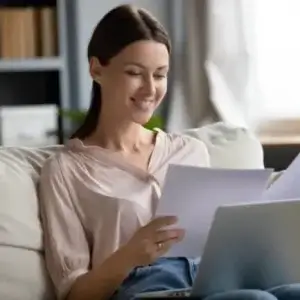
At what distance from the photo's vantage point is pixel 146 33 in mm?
1732

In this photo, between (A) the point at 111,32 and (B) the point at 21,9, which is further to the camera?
(B) the point at 21,9

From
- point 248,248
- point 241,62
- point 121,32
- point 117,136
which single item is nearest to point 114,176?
point 117,136

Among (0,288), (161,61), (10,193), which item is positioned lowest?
(0,288)

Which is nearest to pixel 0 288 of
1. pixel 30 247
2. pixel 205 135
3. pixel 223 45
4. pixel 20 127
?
pixel 30 247

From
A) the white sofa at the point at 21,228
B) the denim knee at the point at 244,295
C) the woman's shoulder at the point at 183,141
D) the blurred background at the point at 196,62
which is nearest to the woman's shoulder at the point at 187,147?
the woman's shoulder at the point at 183,141

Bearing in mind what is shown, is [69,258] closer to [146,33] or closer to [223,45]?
[146,33]

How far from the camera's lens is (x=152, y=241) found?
4.92 feet

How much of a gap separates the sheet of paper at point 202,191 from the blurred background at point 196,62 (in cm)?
160

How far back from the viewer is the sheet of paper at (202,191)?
4.97ft

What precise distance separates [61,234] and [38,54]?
5.75 feet

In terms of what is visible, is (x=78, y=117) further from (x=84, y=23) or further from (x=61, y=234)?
(x=61, y=234)

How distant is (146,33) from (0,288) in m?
0.60

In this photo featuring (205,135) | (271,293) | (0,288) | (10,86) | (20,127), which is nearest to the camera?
(271,293)

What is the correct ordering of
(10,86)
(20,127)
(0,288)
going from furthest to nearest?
(10,86) → (20,127) → (0,288)
